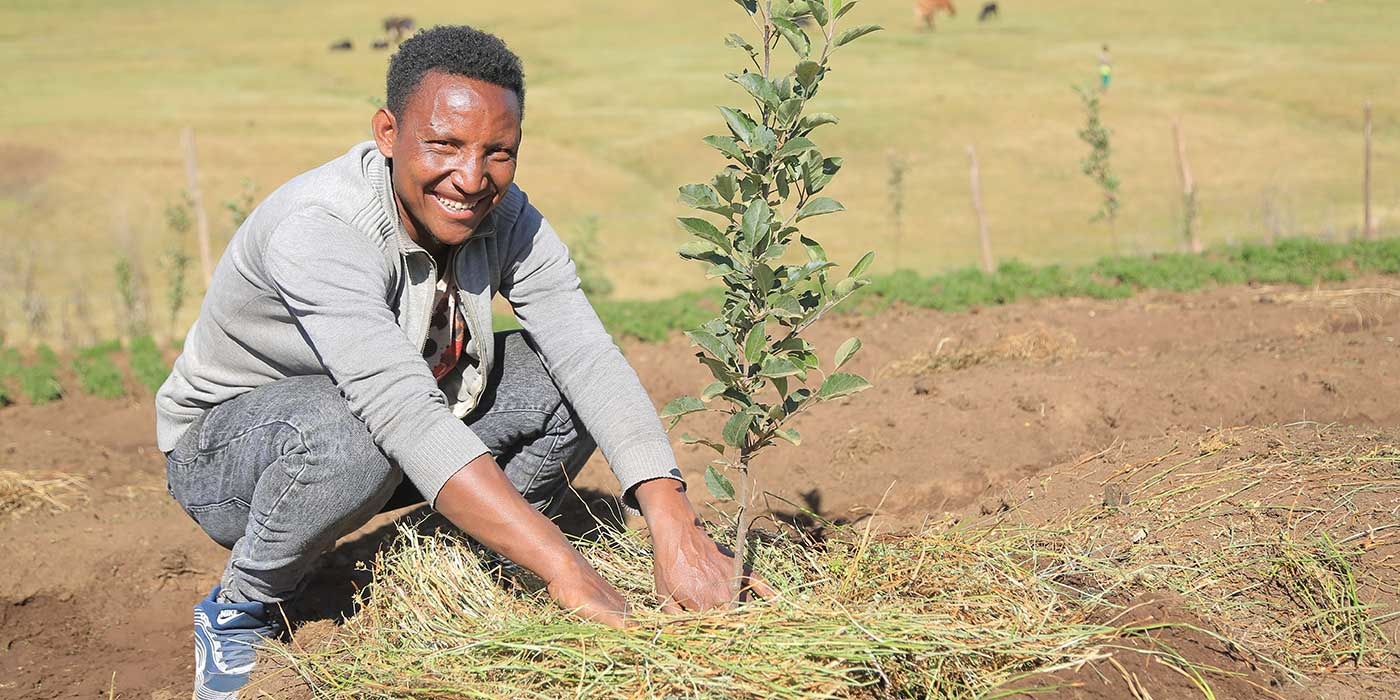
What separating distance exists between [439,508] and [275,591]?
2.53 ft

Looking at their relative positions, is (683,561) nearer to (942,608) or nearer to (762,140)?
(942,608)

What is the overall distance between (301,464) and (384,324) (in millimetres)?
468

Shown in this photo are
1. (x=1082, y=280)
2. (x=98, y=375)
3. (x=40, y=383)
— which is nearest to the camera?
(x=40, y=383)

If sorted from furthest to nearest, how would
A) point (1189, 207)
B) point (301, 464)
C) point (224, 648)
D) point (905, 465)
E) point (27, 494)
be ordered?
point (1189, 207) → point (27, 494) → point (905, 465) → point (224, 648) → point (301, 464)

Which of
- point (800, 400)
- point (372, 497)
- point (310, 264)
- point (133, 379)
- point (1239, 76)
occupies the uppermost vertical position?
point (310, 264)

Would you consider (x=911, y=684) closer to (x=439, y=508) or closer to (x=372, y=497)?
(x=439, y=508)

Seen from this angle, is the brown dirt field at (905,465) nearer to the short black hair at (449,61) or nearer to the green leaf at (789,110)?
the green leaf at (789,110)

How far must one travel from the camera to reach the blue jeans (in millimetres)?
2838

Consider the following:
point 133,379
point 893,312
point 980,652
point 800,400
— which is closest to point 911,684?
point 980,652

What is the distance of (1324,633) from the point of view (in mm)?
2775

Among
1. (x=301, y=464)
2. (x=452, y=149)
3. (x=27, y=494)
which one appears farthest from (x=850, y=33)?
(x=27, y=494)

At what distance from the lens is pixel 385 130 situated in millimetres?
2850

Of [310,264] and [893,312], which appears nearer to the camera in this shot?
[310,264]

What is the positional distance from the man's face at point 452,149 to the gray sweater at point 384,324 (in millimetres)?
114
